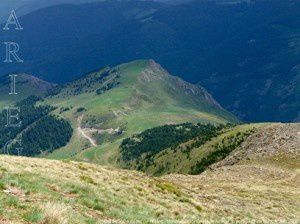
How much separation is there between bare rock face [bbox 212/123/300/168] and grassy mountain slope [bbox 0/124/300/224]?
54.1ft

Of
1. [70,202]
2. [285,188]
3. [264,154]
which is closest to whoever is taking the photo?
[70,202]

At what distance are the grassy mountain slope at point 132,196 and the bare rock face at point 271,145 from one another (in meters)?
16.5

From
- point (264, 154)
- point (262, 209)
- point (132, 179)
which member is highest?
point (132, 179)

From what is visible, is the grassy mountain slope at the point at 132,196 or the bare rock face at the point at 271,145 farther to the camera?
the bare rock face at the point at 271,145

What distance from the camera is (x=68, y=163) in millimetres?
66125

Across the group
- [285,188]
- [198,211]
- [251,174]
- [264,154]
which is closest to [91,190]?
[198,211]

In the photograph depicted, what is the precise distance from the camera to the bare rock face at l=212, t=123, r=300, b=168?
5017 inches

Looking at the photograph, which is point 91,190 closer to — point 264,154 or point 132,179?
point 132,179

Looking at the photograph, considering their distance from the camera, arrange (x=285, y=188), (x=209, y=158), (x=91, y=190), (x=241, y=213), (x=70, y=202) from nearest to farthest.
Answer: (x=70, y=202), (x=91, y=190), (x=241, y=213), (x=285, y=188), (x=209, y=158)

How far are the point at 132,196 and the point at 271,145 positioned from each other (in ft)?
302

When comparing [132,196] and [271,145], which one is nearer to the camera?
[132,196]

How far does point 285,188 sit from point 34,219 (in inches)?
2815

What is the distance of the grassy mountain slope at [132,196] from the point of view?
31.4 m

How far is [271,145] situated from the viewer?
136 meters
